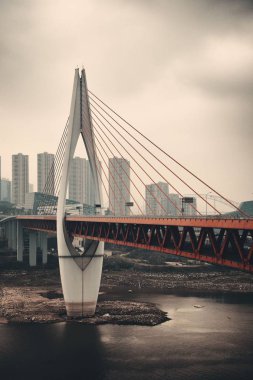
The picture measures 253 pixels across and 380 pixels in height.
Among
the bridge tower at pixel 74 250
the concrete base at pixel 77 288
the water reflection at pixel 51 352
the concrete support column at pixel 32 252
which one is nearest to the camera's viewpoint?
the water reflection at pixel 51 352

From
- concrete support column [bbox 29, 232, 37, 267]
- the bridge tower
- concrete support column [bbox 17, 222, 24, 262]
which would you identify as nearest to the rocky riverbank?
the bridge tower

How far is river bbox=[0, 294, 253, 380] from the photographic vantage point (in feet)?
119

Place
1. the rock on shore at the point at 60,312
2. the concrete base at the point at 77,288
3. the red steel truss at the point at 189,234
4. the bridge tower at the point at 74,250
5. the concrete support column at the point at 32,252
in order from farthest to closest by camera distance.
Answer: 1. the concrete support column at the point at 32,252
2. the concrete base at the point at 77,288
3. the bridge tower at the point at 74,250
4. the rock on shore at the point at 60,312
5. the red steel truss at the point at 189,234

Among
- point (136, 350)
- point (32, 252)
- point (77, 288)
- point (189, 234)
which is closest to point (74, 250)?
point (77, 288)

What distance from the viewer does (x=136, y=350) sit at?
135 feet

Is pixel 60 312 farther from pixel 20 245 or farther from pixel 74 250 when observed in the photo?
pixel 20 245

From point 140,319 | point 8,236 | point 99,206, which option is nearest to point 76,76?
point 99,206

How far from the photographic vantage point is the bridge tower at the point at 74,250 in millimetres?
53250

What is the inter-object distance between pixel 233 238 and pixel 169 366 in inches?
548

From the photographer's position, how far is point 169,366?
121ft

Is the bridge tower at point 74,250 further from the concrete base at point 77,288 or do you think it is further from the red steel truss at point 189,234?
the red steel truss at point 189,234

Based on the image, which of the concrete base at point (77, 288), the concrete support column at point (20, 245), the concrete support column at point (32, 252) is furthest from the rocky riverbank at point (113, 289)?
the concrete support column at point (20, 245)

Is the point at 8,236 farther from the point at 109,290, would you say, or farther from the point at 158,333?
the point at 158,333

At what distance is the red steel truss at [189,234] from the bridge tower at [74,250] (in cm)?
232
